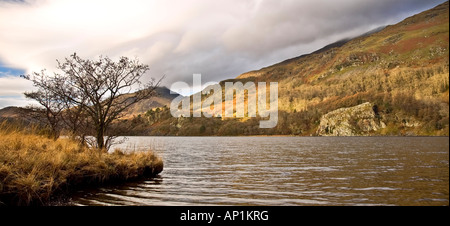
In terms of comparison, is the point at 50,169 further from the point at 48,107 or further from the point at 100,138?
the point at 48,107

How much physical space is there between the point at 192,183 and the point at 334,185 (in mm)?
9369

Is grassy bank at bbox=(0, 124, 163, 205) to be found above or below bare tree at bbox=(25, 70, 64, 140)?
below

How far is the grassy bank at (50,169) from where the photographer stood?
459 inches

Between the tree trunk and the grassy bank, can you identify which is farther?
the tree trunk

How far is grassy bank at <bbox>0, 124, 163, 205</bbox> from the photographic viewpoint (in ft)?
38.2

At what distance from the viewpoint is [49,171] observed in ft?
44.8

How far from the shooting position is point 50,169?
1380cm

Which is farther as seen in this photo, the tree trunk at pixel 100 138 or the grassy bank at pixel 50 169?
the tree trunk at pixel 100 138

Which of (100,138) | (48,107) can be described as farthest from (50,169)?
(48,107)

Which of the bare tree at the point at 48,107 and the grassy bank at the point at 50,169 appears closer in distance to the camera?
the grassy bank at the point at 50,169

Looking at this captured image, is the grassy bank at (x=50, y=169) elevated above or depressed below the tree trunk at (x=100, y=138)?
below

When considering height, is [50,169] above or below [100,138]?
below
